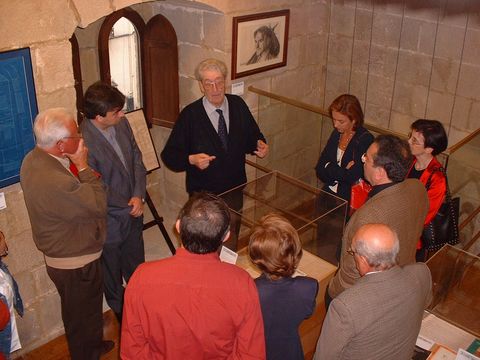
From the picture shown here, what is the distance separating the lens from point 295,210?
13.4ft

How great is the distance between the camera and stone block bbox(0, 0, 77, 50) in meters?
3.23

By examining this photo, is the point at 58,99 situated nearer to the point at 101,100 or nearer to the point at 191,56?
the point at 101,100

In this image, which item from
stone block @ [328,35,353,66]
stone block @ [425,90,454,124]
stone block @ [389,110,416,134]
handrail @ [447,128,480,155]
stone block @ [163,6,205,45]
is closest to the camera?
handrail @ [447,128,480,155]

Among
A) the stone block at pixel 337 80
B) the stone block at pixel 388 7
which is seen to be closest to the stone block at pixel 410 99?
the stone block at pixel 337 80

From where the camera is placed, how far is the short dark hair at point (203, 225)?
2.28m

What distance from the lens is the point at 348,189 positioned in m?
4.20

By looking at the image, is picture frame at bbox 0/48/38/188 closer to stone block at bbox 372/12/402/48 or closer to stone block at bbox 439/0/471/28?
stone block at bbox 372/12/402/48

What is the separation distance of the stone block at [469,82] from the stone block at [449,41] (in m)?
0.14

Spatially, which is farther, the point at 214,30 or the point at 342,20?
the point at 342,20

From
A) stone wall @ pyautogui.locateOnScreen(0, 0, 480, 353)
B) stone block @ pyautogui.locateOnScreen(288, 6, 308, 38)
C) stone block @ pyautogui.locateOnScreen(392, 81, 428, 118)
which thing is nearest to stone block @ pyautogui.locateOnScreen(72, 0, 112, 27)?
stone wall @ pyautogui.locateOnScreen(0, 0, 480, 353)

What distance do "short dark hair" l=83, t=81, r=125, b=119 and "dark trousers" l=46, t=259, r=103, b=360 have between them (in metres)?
0.95

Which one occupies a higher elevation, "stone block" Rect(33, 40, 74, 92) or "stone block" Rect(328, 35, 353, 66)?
"stone block" Rect(33, 40, 74, 92)

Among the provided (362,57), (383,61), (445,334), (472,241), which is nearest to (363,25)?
(362,57)

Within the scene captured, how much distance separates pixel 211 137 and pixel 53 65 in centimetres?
119
